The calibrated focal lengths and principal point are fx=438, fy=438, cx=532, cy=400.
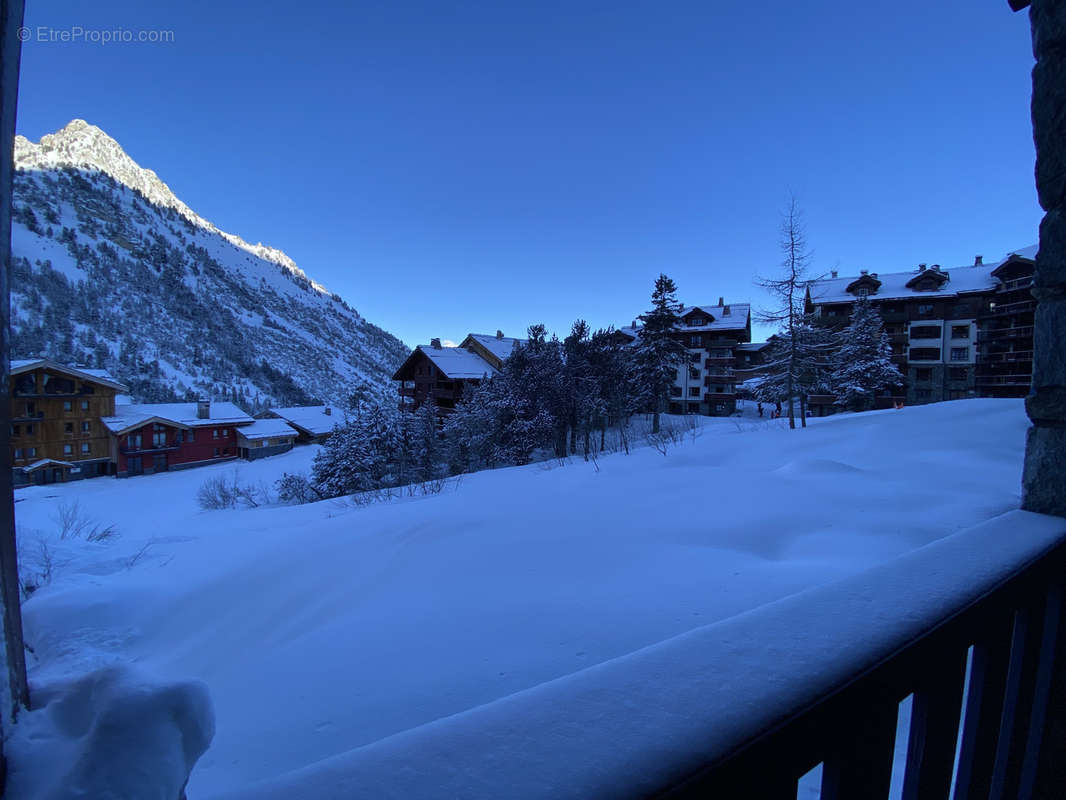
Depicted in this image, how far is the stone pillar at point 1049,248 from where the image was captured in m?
1.63

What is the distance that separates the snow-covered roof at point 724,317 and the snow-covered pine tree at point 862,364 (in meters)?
9.86

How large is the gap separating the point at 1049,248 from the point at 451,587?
360 cm

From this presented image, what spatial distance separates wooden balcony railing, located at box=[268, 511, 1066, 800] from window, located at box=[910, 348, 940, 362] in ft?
117

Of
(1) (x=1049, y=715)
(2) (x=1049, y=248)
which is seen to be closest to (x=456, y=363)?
(2) (x=1049, y=248)

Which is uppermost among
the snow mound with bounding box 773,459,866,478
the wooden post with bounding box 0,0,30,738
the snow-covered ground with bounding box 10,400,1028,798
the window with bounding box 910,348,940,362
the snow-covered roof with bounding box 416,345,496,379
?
the window with bounding box 910,348,940,362

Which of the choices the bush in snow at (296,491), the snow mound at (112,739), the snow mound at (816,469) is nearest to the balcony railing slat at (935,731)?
the snow mound at (112,739)

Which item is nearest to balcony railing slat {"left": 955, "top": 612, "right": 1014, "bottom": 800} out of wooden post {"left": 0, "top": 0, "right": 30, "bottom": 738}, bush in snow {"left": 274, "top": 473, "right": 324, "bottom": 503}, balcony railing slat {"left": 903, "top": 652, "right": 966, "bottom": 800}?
balcony railing slat {"left": 903, "top": 652, "right": 966, "bottom": 800}

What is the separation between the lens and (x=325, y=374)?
925 inches

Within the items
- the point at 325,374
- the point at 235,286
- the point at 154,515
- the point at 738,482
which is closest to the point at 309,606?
the point at 738,482

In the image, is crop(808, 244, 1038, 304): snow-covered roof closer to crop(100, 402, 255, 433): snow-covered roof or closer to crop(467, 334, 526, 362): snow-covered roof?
crop(467, 334, 526, 362): snow-covered roof

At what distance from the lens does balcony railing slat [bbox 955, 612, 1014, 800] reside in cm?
89

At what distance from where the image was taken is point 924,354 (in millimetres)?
27812

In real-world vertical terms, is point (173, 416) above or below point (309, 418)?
above

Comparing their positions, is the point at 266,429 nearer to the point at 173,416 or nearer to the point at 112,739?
the point at 173,416
